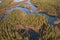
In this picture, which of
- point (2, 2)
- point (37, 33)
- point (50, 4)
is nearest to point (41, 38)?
point (37, 33)

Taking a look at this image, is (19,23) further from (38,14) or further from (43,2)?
(43,2)

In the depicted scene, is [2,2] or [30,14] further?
[2,2]

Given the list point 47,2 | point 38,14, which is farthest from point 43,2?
point 38,14

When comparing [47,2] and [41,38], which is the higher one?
[47,2]

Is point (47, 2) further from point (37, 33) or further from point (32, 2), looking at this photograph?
point (37, 33)

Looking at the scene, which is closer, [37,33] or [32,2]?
[37,33]

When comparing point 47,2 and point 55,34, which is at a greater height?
point 47,2
